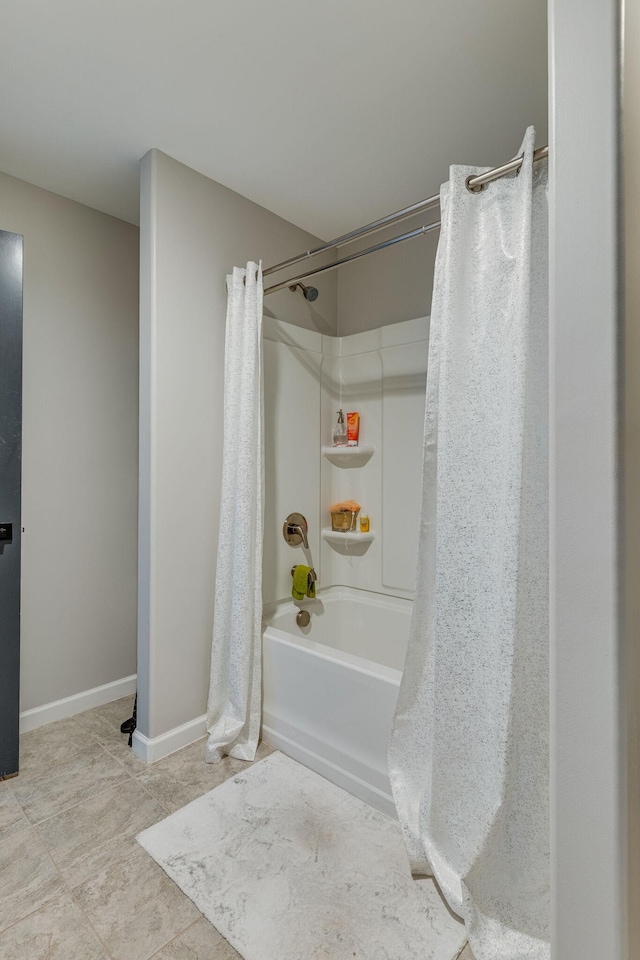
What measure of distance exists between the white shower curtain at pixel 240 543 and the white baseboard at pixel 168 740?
0.10 m

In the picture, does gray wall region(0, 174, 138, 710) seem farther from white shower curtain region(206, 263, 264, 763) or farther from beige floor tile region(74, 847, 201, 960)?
beige floor tile region(74, 847, 201, 960)

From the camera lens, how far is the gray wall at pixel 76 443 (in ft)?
7.69

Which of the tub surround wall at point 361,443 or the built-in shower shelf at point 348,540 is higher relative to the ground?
the tub surround wall at point 361,443

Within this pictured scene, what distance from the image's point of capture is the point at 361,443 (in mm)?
2861

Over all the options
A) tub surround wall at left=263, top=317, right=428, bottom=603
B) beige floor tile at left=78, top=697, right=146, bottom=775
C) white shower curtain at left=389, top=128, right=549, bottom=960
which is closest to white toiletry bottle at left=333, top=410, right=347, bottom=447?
tub surround wall at left=263, top=317, right=428, bottom=603

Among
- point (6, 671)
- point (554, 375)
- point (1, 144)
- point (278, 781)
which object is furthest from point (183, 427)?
point (554, 375)

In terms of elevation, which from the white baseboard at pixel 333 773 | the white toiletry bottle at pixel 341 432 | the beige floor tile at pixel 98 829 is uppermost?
the white toiletry bottle at pixel 341 432

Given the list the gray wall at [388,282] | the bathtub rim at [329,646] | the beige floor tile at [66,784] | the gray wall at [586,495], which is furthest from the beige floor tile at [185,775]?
the gray wall at [388,282]

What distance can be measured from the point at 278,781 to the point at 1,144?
2.78 m

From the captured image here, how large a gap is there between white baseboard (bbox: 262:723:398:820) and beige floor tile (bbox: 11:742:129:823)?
24.2 inches

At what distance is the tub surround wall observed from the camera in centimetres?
257

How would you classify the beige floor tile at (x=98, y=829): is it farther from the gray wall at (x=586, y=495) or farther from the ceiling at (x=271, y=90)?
the ceiling at (x=271, y=90)

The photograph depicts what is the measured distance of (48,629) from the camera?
2408 millimetres

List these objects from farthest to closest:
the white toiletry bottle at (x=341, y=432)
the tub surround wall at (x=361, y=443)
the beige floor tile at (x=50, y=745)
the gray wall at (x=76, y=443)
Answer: the white toiletry bottle at (x=341, y=432) < the tub surround wall at (x=361, y=443) < the gray wall at (x=76, y=443) < the beige floor tile at (x=50, y=745)
